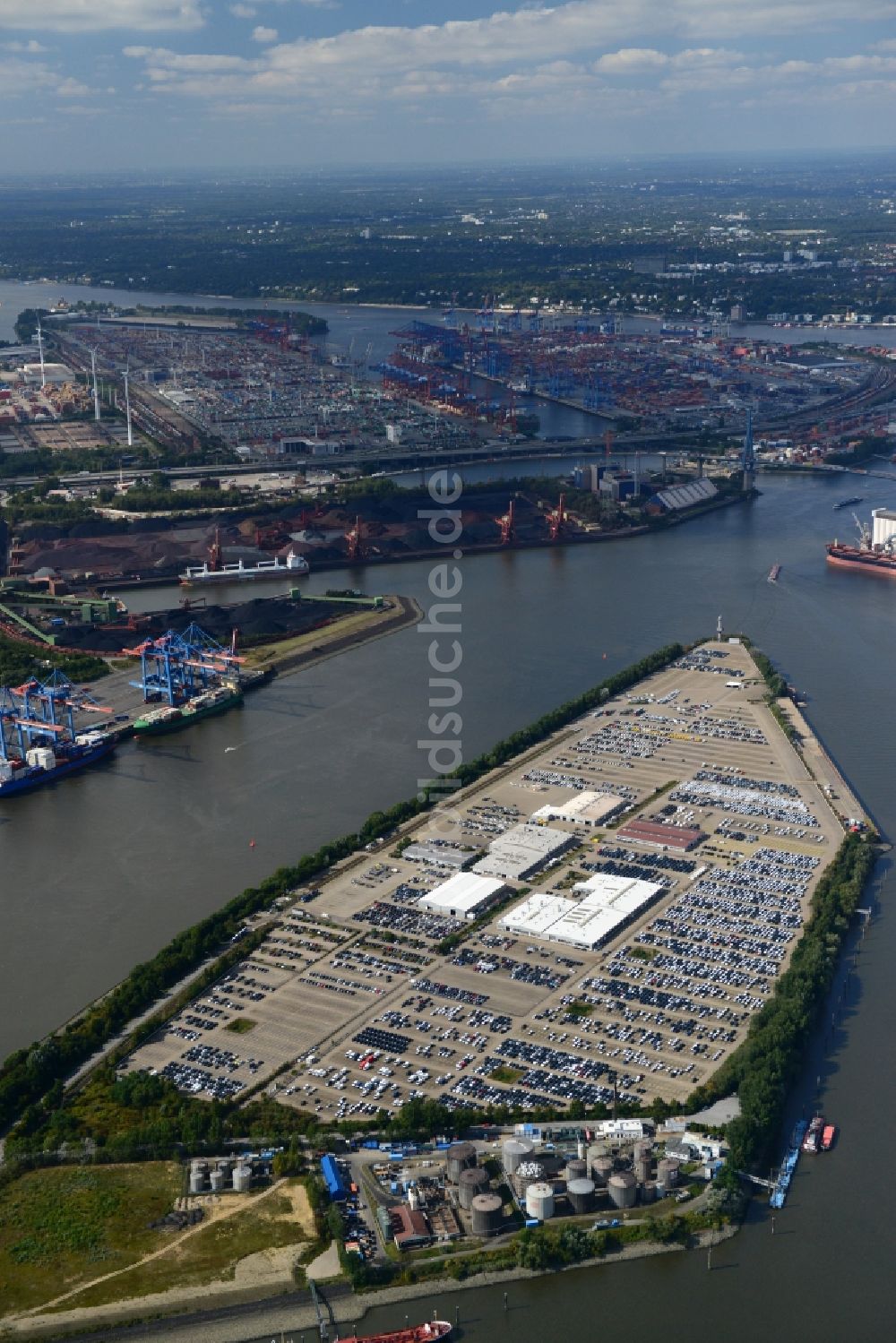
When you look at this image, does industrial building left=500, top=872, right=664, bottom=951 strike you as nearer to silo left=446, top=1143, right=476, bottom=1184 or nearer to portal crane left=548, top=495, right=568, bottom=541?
silo left=446, top=1143, right=476, bottom=1184

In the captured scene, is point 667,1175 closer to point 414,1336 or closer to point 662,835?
point 414,1336

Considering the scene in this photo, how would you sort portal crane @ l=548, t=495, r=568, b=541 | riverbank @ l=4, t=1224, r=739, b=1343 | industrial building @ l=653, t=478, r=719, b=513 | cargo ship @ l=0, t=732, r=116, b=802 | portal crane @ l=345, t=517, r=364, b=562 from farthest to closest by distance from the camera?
1. industrial building @ l=653, t=478, r=719, b=513
2. portal crane @ l=548, t=495, r=568, b=541
3. portal crane @ l=345, t=517, r=364, b=562
4. cargo ship @ l=0, t=732, r=116, b=802
5. riverbank @ l=4, t=1224, r=739, b=1343

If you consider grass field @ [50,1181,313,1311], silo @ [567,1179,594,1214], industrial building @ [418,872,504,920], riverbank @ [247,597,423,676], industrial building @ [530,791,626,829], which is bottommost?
grass field @ [50,1181,313,1311]

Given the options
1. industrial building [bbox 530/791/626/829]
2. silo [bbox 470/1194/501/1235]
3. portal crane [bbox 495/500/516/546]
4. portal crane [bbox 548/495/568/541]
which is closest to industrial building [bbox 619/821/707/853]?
industrial building [bbox 530/791/626/829]

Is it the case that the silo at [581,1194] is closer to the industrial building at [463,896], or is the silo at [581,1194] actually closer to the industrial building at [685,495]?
the industrial building at [463,896]

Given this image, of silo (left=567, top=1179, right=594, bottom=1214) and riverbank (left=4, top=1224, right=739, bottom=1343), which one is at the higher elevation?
silo (left=567, top=1179, right=594, bottom=1214)

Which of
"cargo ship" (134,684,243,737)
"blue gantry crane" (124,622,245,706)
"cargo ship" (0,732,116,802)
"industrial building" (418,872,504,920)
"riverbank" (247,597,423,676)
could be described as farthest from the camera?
"riverbank" (247,597,423,676)
